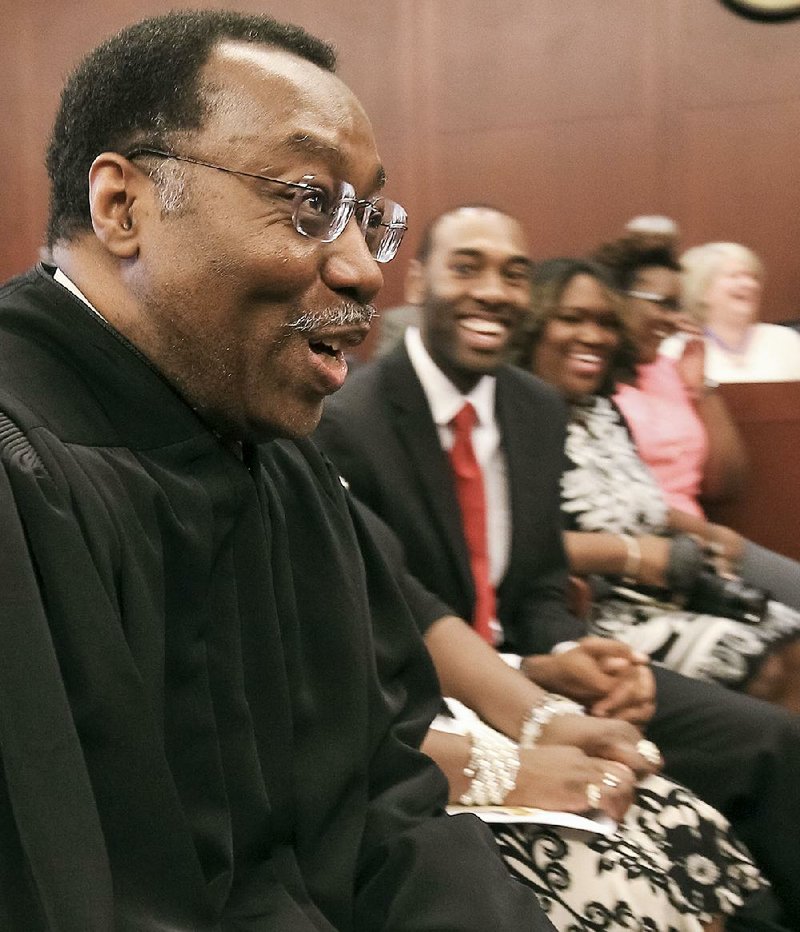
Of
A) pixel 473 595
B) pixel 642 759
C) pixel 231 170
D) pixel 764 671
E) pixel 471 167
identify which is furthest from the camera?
pixel 471 167

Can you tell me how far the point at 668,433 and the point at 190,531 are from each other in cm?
231

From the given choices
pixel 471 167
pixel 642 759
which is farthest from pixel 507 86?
pixel 642 759

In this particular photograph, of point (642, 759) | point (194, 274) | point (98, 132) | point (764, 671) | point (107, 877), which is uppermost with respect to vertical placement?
point (98, 132)

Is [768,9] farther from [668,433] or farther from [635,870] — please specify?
[635,870]

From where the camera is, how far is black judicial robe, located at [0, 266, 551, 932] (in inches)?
37.1

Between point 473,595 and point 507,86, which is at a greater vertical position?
point 507,86

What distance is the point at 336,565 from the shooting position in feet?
4.50

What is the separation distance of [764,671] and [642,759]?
36.6 inches

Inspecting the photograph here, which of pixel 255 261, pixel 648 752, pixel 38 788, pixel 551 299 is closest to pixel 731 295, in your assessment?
pixel 551 299

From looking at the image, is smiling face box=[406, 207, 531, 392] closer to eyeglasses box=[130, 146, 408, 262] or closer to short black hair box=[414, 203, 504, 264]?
short black hair box=[414, 203, 504, 264]

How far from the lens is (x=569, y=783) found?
168cm

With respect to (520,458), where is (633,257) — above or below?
above

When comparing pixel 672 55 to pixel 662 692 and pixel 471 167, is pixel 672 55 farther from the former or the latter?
pixel 662 692

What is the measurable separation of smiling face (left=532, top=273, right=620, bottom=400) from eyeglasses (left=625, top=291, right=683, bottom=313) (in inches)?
20.3
